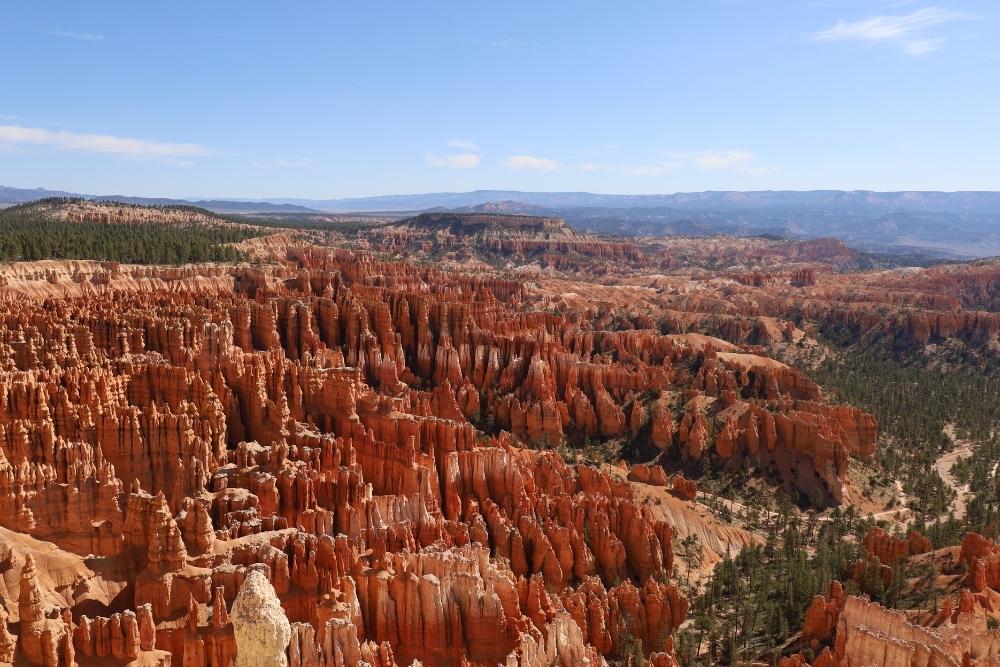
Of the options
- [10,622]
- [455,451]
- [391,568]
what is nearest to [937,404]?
[455,451]

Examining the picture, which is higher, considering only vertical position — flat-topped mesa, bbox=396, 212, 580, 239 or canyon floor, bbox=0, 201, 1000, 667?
flat-topped mesa, bbox=396, 212, 580, 239

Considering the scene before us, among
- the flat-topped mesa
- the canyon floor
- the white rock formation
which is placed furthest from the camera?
the flat-topped mesa

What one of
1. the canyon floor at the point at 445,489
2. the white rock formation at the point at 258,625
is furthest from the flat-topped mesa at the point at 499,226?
the white rock formation at the point at 258,625

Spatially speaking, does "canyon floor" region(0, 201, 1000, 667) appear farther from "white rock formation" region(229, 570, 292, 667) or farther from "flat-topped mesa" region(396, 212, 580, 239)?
"flat-topped mesa" region(396, 212, 580, 239)

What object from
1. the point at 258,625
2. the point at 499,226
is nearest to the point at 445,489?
the point at 258,625

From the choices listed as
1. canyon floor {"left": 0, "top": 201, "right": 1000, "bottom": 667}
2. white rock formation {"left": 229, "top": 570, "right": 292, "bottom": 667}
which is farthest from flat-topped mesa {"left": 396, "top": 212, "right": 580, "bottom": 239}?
white rock formation {"left": 229, "top": 570, "right": 292, "bottom": 667}

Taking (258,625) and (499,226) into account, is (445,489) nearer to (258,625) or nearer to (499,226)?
(258,625)

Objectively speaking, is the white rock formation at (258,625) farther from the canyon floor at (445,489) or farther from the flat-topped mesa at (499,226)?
the flat-topped mesa at (499,226)

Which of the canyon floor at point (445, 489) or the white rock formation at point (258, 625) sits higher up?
the white rock formation at point (258, 625)

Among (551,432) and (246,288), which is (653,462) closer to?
(551,432)

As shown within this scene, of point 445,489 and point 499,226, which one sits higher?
point 499,226

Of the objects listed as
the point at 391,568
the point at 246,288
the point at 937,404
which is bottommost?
the point at 937,404
